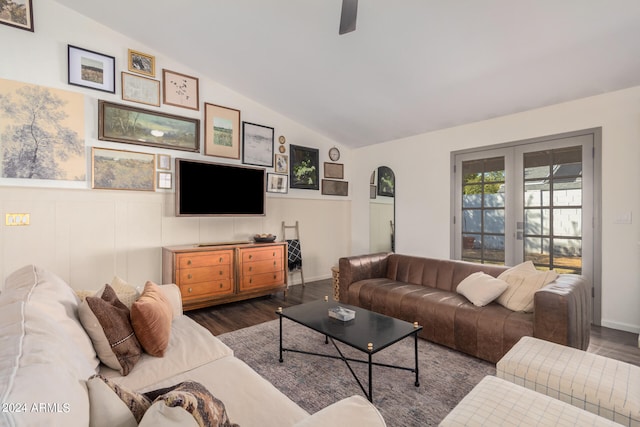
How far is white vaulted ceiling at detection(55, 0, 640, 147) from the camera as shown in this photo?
2396mm

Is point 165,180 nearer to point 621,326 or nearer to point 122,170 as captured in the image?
point 122,170

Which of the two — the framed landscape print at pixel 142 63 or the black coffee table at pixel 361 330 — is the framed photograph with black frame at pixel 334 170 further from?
the black coffee table at pixel 361 330

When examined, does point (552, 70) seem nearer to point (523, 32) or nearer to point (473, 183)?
point (523, 32)

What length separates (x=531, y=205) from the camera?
3.64 metres

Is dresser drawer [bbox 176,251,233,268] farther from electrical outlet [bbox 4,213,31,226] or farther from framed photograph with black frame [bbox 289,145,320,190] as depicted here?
framed photograph with black frame [bbox 289,145,320,190]

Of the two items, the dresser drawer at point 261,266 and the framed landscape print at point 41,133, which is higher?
the framed landscape print at point 41,133

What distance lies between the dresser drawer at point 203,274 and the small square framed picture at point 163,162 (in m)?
1.32

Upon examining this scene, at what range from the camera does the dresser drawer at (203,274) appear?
347cm

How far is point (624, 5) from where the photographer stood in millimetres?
2139

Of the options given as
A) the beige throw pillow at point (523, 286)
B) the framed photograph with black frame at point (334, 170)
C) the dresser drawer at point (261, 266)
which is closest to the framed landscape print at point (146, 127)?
the dresser drawer at point (261, 266)

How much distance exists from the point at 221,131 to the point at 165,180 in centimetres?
103

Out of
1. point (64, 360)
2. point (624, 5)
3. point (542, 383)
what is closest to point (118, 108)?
point (64, 360)

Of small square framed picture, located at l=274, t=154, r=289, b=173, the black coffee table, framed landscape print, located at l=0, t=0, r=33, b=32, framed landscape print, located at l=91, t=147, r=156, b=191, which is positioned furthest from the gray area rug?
framed landscape print, located at l=0, t=0, r=33, b=32

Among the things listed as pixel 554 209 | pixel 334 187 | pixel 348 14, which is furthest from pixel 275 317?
pixel 554 209
